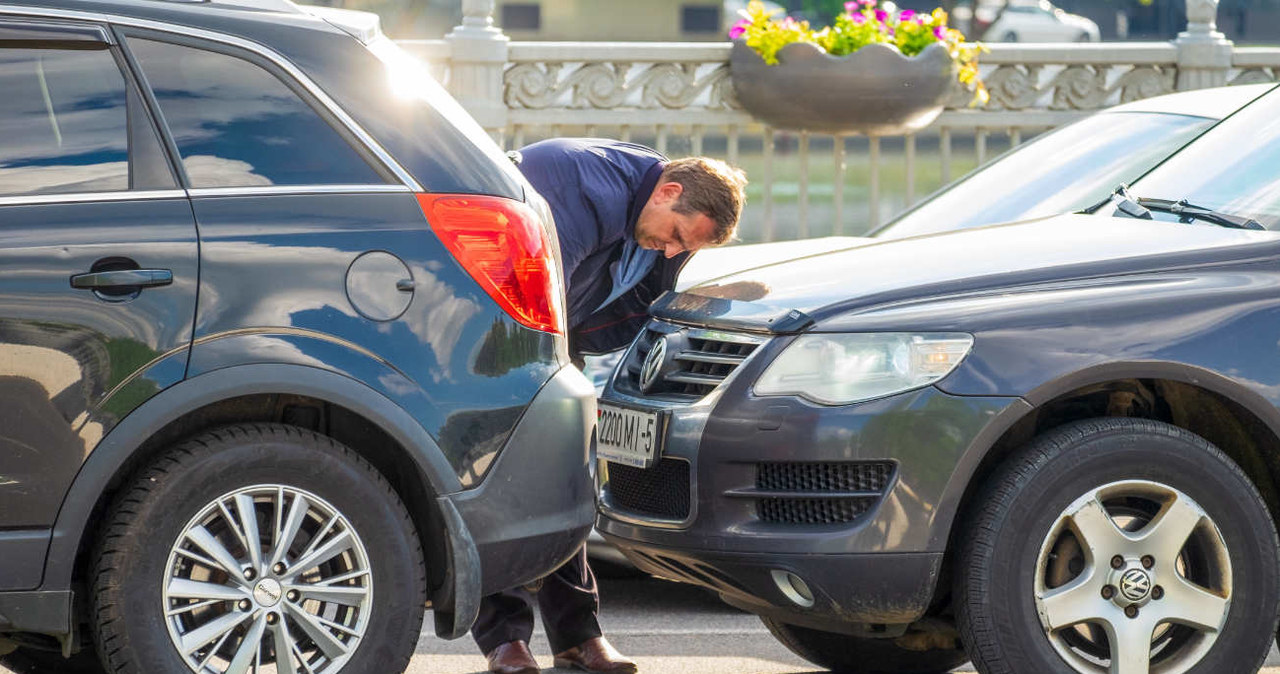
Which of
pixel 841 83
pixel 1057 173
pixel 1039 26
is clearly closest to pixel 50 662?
pixel 1057 173

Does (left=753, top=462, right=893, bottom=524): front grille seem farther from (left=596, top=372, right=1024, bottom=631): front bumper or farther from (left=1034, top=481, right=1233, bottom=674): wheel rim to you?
(left=1034, top=481, right=1233, bottom=674): wheel rim

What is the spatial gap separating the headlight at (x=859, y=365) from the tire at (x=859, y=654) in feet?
3.55

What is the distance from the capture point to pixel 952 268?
4.32m

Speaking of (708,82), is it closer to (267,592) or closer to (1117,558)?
(1117,558)

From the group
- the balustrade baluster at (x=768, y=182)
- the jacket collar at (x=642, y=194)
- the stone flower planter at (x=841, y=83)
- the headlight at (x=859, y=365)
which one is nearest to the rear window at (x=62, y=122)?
the headlight at (x=859, y=365)

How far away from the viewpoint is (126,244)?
3646mm

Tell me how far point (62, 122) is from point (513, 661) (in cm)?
197

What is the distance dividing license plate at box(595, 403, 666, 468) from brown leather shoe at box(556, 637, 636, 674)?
71 cm

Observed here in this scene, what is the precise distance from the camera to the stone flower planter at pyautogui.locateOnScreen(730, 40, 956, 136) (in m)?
9.63

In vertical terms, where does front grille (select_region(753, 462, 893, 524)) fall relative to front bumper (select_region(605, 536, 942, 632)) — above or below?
above

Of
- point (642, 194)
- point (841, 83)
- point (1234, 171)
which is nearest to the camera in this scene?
point (1234, 171)

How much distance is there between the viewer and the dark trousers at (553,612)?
5.02m

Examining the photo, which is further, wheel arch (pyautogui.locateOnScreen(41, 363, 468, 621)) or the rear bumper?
the rear bumper

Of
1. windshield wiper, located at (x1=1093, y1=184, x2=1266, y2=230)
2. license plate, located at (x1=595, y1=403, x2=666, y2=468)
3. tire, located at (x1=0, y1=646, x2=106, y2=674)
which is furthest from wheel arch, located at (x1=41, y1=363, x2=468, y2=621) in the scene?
windshield wiper, located at (x1=1093, y1=184, x2=1266, y2=230)
